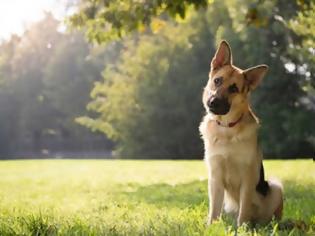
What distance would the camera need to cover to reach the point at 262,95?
33844 mm

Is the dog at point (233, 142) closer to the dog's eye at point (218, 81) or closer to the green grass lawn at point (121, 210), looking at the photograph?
the dog's eye at point (218, 81)

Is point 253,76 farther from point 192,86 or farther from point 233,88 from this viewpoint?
point 192,86

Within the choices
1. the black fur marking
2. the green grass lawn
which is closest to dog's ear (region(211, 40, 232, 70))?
the black fur marking

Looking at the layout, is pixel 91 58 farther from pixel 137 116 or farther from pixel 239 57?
pixel 239 57

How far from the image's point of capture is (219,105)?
5254 mm

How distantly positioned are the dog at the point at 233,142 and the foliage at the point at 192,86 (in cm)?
2624

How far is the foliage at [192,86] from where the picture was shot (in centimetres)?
3319

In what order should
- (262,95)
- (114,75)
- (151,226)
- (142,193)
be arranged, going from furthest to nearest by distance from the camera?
(114,75) → (262,95) → (142,193) → (151,226)

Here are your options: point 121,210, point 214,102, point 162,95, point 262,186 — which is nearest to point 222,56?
point 214,102

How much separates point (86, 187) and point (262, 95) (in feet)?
78.1

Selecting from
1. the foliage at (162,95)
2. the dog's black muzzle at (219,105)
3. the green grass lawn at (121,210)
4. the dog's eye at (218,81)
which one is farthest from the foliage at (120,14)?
the foliage at (162,95)

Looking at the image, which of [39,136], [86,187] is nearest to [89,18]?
[86,187]

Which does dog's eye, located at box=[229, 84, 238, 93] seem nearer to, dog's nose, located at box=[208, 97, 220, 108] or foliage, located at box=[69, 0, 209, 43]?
dog's nose, located at box=[208, 97, 220, 108]

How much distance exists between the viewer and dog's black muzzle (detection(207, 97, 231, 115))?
5242 mm
